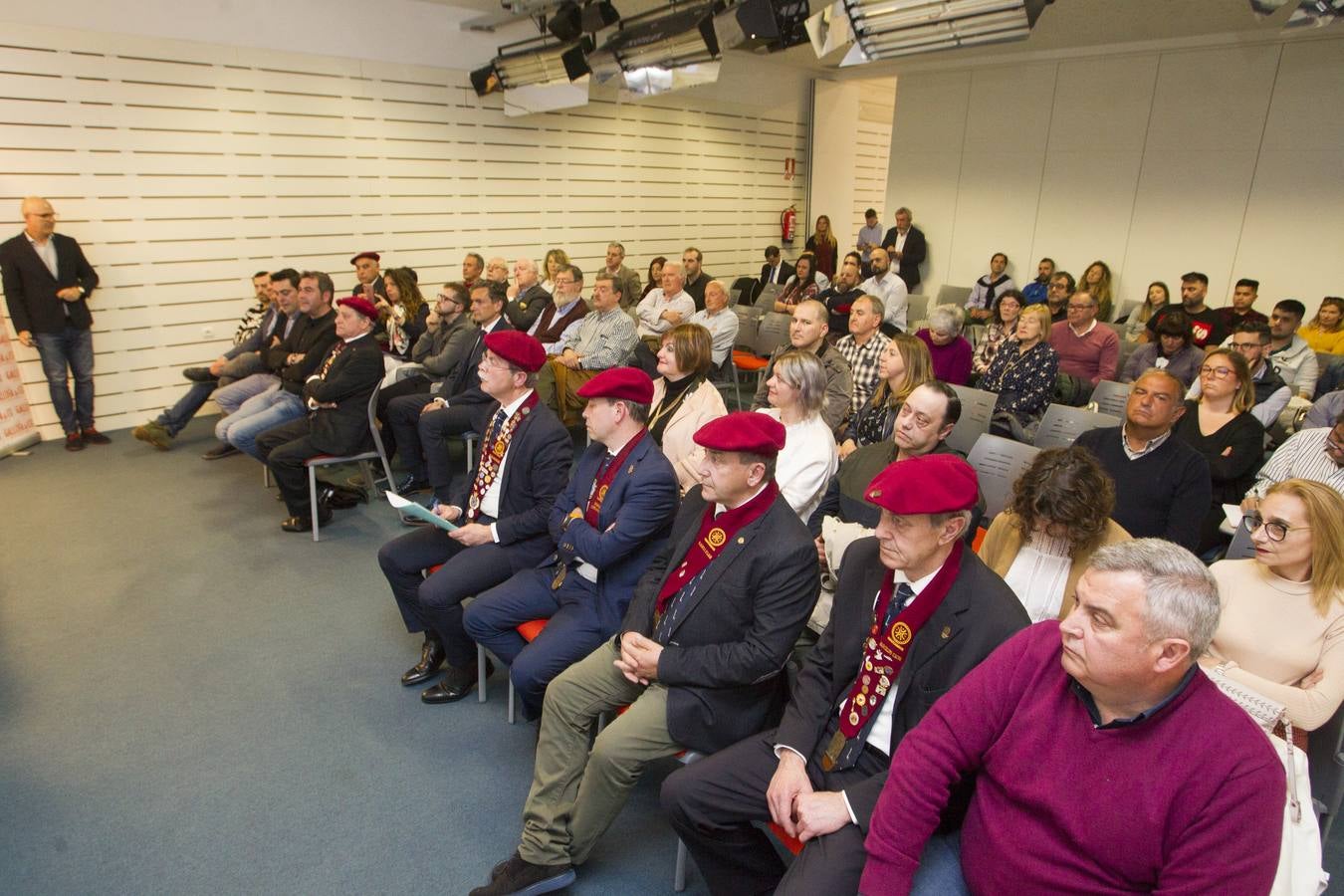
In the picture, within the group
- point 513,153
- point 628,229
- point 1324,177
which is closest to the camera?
point 1324,177

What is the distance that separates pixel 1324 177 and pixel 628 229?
7.59m

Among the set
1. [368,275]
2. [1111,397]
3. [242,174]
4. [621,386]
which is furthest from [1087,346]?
[242,174]

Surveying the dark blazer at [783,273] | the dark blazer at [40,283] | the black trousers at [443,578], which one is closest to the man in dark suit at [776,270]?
the dark blazer at [783,273]

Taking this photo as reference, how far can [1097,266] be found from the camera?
28.2 ft

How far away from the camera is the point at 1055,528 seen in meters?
2.28

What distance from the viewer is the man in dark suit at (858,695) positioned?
1.80 meters

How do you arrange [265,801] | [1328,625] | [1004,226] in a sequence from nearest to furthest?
1. [1328,625]
2. [265,801]
3. [1004,226]

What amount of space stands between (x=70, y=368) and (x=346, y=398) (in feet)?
11.8

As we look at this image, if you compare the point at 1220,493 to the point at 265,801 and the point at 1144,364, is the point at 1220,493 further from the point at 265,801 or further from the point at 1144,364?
the point at 265,801

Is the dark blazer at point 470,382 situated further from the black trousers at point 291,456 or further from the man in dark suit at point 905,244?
the man in dark suit at point 905,244

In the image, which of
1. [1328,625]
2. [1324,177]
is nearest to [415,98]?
[1328,625]

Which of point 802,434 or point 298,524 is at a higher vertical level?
point 802,434

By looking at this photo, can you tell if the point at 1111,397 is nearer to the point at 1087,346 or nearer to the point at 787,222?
the point at 1087,346

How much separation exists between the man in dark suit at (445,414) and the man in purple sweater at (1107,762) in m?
3.86
